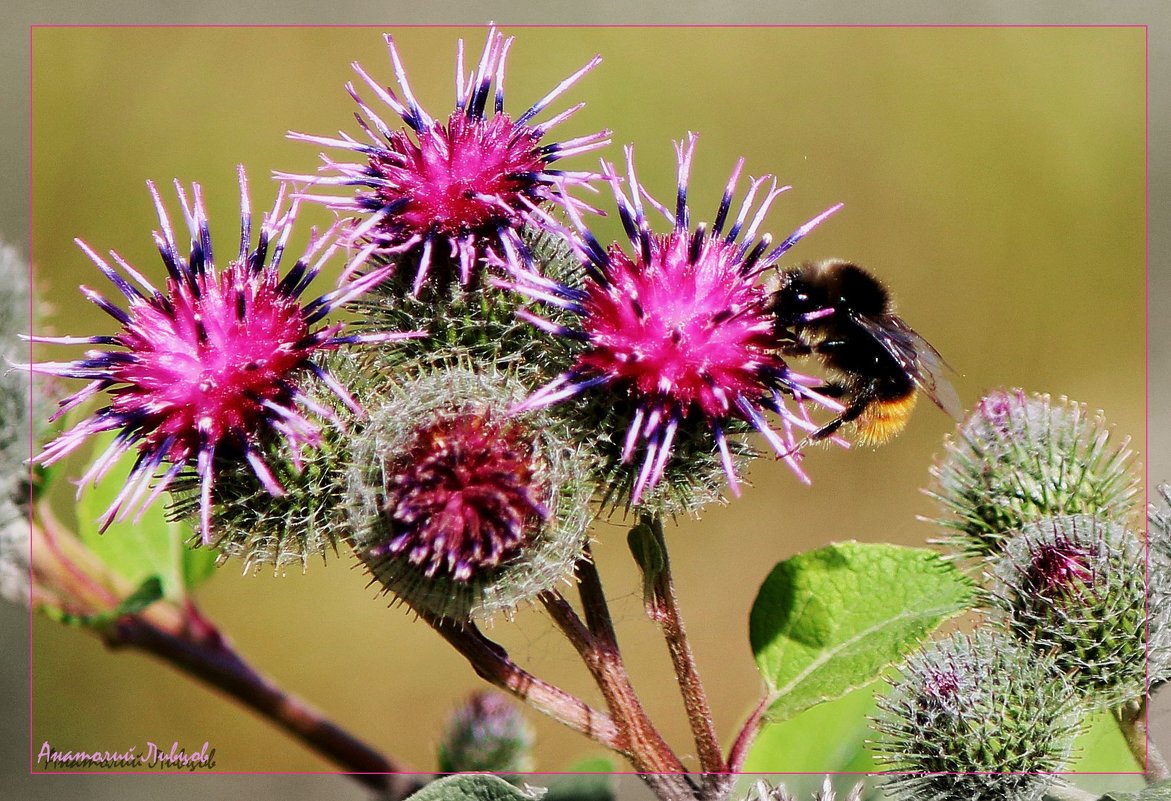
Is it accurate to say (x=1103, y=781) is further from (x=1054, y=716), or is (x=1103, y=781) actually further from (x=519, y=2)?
(x=519, y=2)

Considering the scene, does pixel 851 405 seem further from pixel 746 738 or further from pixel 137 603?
pixel 137 603

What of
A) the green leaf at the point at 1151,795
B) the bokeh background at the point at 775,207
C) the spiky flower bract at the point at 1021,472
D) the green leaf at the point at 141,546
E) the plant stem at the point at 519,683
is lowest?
the plant stem at the point at 519,683

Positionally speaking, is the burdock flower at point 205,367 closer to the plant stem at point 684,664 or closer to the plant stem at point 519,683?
the plant stem at point 519,683

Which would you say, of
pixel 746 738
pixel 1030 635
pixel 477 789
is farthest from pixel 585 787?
pixel 1030 635

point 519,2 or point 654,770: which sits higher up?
point 519,2

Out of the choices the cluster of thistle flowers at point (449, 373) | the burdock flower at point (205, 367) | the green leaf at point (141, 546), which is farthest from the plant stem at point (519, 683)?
the green leaf at point (141, 546)

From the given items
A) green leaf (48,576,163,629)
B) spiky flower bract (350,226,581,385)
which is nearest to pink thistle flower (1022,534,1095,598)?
spiky flower bract (350,226,581,385)

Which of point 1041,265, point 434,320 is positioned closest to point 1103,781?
point 434,320
